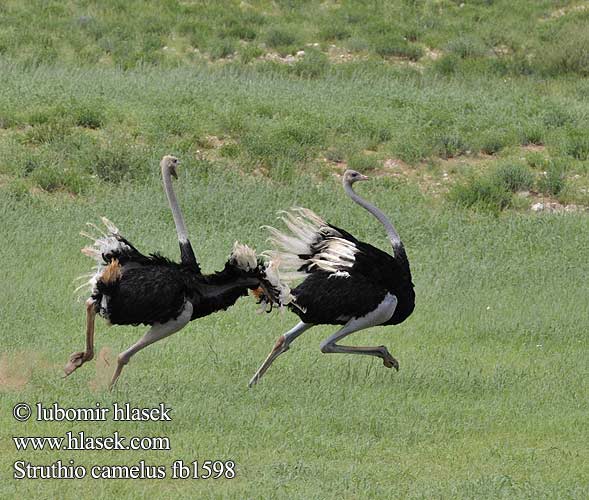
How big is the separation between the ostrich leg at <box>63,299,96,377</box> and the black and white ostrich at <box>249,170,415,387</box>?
1402 millimetres

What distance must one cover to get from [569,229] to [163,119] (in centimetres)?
588

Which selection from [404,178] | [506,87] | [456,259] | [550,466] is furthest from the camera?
[506,87]

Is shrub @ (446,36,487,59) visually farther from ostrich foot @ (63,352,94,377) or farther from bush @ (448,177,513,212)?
ostrich foot @ (63,352,94,377)

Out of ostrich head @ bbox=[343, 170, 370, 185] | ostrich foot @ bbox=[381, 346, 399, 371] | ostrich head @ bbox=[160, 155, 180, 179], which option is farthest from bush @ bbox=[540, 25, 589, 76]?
ostrich head @ bbox=[160, 155, 180, 179]

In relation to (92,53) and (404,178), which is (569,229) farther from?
(92,53)

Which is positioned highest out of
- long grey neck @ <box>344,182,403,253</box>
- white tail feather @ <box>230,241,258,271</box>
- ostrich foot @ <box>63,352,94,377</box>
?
white tail feather @ <box>230,241,258,271</box>

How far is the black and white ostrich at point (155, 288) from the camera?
909cm

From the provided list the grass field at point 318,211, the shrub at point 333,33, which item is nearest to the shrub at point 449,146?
the grass field at point 318,211

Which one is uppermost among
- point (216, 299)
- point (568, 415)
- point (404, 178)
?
point (216, 299)

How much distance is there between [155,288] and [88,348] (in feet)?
2.03

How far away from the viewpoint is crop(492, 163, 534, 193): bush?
18.1m

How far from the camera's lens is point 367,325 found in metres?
10.3

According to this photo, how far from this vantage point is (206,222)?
15633 millimetres

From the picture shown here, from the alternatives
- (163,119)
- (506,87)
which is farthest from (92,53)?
(506,87)
